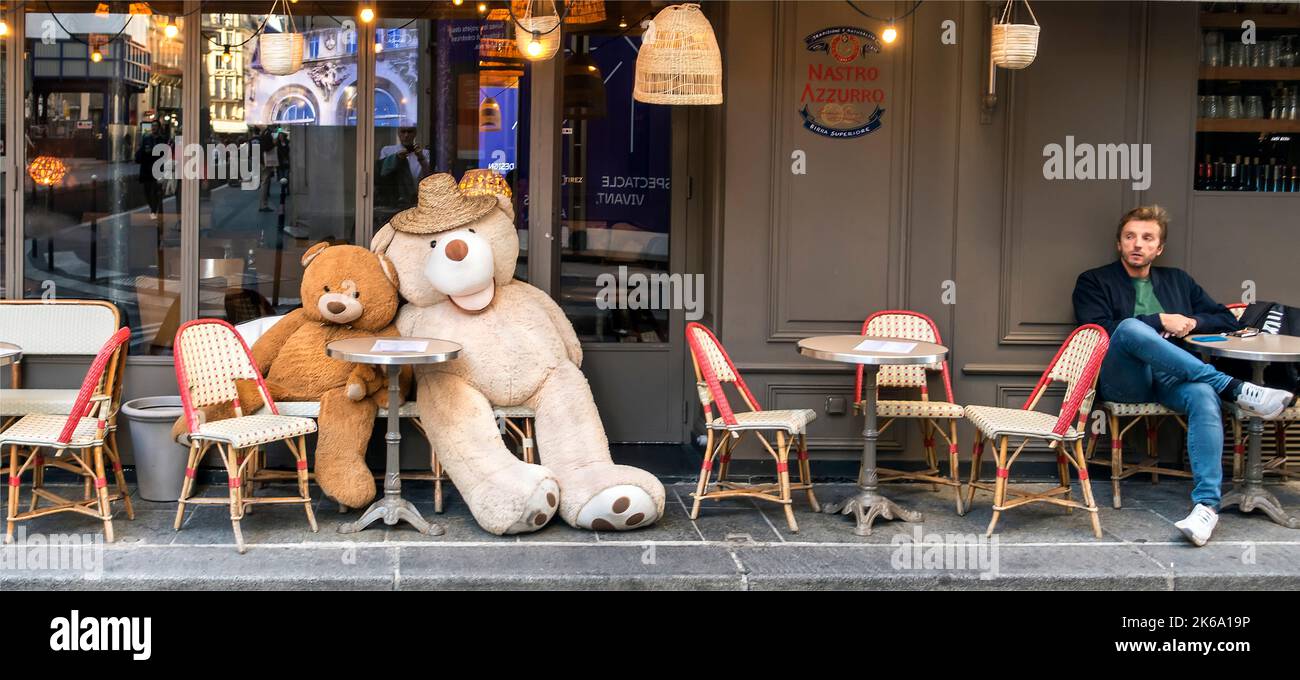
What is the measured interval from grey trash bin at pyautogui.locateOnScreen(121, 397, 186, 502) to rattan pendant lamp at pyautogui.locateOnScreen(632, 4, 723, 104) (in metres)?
3.00

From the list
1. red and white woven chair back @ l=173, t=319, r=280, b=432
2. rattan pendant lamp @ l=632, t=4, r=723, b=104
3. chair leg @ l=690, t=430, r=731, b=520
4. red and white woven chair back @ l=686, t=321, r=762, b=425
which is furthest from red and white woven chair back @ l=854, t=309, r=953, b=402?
red and white woven chair back @ l=173, t=319, r=280, b=432

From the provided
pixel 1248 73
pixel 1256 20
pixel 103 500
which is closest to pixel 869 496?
pixel 1248 73

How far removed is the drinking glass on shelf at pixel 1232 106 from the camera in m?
7.85

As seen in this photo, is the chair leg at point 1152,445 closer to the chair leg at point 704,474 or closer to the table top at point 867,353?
the table top at point 867,353

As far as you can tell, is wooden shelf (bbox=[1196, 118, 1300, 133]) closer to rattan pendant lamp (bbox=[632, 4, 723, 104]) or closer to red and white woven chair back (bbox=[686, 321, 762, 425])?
rattan pendant lamp (bbox=[632, 4, 723, 104])

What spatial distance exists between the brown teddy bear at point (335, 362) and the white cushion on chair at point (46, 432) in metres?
0.54

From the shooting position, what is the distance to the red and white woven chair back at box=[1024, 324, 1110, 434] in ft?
21.2

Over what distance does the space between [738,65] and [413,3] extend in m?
1.88

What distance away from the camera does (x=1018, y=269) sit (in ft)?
25.3

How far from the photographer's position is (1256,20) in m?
7.85

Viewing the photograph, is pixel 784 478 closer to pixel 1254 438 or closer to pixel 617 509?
pixel 617 509

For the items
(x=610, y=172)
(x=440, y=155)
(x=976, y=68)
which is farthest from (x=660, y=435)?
(x=976, y=68)

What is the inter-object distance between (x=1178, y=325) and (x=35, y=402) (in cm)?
597
